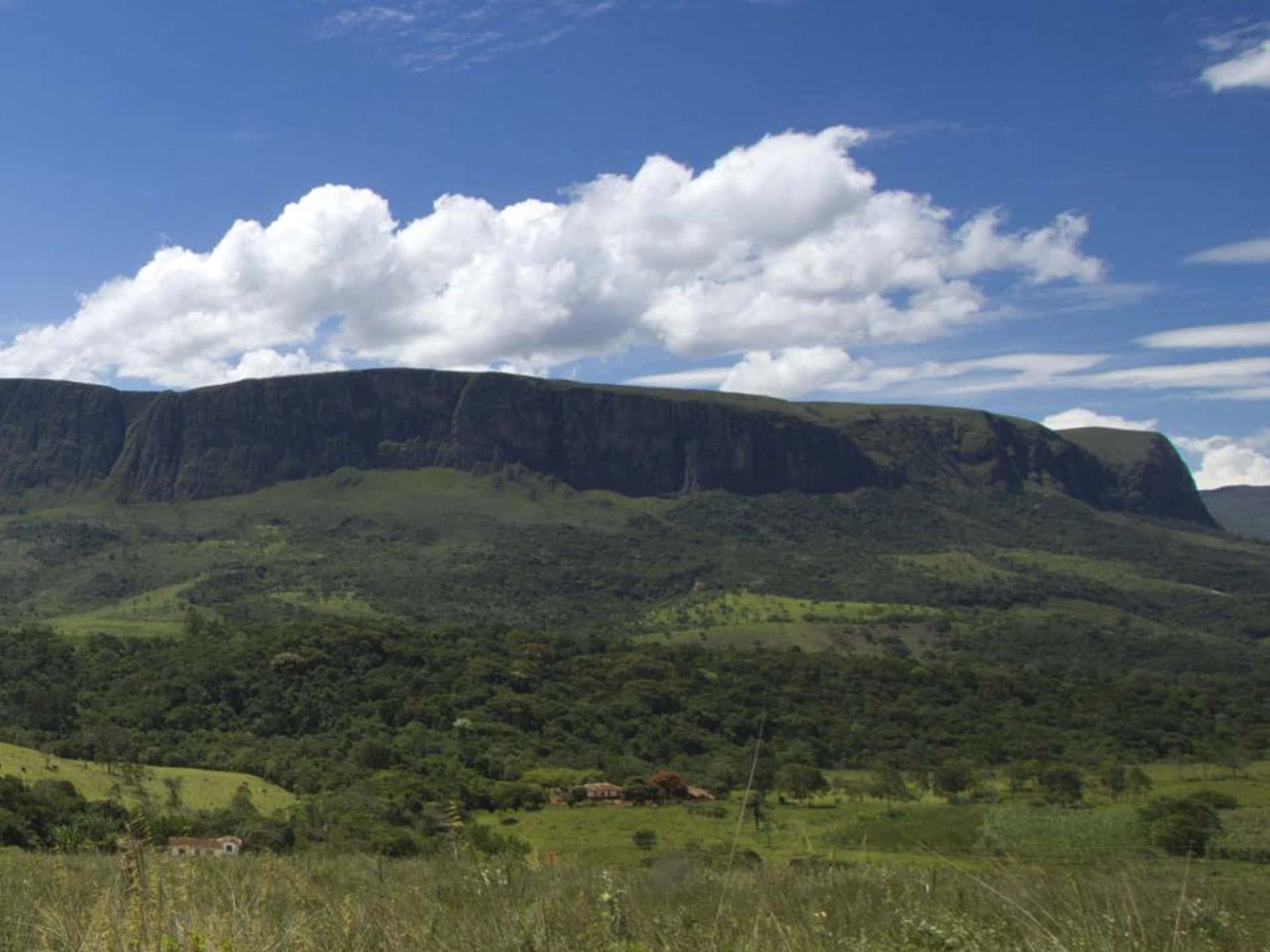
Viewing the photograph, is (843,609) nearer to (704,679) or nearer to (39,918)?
(704,679)

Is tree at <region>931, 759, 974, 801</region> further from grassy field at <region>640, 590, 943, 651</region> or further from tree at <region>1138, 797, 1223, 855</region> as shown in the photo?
grassy field at <region>640, 590, 943, 651</region>

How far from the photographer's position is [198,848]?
13.3 m

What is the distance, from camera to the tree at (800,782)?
5047 cm

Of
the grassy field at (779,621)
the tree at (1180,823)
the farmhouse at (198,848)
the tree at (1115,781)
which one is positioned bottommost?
the grassy field at (779,621)

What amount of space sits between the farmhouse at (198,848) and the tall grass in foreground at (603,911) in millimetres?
388

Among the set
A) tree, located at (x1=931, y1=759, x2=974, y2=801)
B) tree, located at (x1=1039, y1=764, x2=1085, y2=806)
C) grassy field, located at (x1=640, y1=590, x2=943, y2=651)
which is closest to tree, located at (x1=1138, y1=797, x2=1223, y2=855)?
tree, located at (x1=1039, y1=764, x2=1085, y2=806)

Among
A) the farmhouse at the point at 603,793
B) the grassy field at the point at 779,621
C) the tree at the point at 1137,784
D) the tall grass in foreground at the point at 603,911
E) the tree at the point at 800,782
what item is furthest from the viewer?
the grassy field at the point at 779,621

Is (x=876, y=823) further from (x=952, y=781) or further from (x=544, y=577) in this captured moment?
(x=544, y=577)

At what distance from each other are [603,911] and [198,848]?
10.4 m

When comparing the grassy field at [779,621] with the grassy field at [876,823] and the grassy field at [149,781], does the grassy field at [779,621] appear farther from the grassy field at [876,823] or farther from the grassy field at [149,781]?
the grassy field at [149,781]

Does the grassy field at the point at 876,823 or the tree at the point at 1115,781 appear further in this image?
the tree at the point at 1115,781

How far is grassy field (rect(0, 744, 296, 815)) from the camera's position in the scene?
3888 cm

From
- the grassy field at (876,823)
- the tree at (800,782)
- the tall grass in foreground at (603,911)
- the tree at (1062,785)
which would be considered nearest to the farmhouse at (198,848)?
the tall grass in foreground at (603,911)

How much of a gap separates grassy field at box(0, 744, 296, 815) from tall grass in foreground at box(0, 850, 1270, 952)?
32482 mm
